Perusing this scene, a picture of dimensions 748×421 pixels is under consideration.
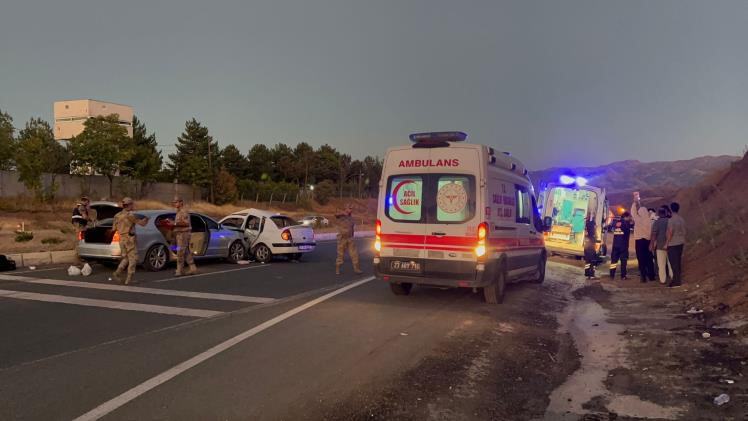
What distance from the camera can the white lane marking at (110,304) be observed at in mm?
8094

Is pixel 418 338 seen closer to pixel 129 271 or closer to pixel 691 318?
pixel 691 318

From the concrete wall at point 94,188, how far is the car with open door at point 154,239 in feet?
106

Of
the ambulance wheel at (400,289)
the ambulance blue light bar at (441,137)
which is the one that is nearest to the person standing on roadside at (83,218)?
the ambulance wheel at (400,289)

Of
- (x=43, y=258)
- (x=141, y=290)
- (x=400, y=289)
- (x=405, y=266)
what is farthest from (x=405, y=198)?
(x=43, y=258)

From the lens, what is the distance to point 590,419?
4.42 metres

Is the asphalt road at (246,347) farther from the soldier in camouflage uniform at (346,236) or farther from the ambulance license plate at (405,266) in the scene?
the soldier in camouflage uniform at (346,236)

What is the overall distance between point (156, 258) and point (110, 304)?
4.55m

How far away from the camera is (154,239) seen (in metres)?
13.0

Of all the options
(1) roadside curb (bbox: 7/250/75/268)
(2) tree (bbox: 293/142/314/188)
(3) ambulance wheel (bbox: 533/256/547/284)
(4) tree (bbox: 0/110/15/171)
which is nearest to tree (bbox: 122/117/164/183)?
(4) tree (bbox: 0/110/15/171)

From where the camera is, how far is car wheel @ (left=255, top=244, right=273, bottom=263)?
1591cm

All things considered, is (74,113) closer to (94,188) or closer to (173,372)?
(94,188)

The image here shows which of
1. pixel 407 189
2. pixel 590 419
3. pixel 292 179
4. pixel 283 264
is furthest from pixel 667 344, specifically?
pixel 292 179

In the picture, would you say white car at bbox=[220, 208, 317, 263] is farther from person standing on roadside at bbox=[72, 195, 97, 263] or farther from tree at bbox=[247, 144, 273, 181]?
tree at bbox=[247, 144, 273, 181]

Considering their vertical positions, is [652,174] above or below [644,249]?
above
